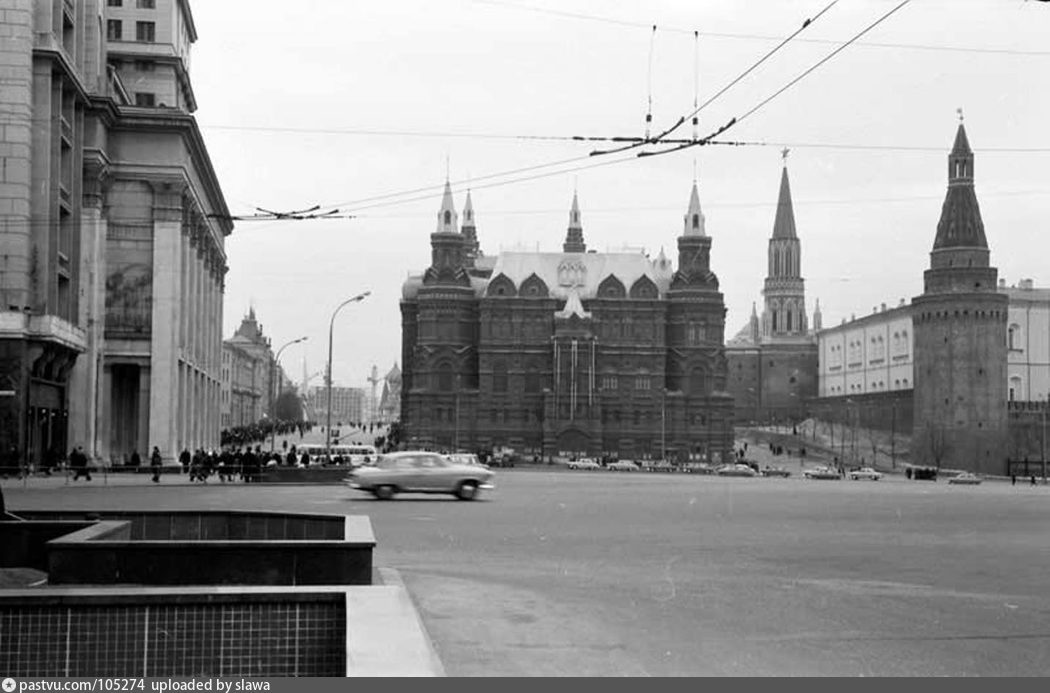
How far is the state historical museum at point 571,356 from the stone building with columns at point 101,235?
62409 millimetres

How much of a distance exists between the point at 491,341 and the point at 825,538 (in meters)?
119

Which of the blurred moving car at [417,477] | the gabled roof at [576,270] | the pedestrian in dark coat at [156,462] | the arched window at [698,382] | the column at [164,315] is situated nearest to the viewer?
the blurred moving car at [417,477]

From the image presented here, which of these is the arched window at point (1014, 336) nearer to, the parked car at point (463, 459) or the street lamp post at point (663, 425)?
the street lamp post at point (663, 425)

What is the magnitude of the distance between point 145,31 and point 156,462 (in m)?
25.4

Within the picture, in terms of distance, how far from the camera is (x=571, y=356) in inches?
5487

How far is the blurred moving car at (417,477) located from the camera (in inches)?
1437

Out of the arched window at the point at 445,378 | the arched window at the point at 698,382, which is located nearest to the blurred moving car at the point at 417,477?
the arched window at the point at 445,378

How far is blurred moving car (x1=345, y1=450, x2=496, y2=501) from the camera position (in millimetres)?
36500

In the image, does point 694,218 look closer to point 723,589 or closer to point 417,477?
point 417,477

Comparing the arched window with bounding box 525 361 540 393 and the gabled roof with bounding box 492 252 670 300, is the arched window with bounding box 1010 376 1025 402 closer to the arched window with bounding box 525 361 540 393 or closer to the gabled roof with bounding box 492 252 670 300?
the gabled roof with bounding box 492 252 670 300

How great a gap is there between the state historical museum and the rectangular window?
225 feet
